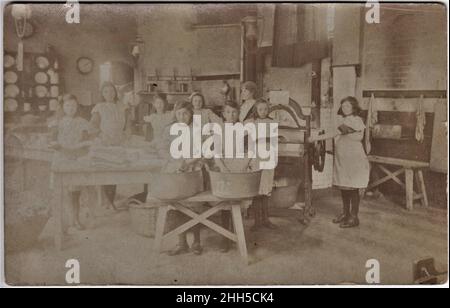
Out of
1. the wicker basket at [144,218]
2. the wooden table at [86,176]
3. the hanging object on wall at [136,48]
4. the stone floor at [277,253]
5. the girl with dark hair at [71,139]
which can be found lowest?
the stone floor at [277,253]

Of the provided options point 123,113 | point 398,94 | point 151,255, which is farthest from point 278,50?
point 151,255

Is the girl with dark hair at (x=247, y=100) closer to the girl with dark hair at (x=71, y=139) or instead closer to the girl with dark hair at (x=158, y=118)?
the girl with dark hair at (x=158, y=118)

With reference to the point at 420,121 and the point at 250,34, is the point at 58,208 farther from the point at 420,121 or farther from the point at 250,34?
the point at 420,121

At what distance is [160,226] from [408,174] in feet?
3.79

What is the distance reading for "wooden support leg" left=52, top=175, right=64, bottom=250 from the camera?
2.06m

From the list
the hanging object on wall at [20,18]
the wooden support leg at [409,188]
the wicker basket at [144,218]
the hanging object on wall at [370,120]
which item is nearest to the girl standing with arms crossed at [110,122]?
the wicker basket at [144,218]

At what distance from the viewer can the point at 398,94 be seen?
213 centimetres

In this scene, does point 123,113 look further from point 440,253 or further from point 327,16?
point 440,253

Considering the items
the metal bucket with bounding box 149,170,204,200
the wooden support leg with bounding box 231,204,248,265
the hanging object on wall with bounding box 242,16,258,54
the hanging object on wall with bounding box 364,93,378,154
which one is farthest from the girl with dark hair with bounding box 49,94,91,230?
the hanging object on wall with bounding box 364,93,378,154

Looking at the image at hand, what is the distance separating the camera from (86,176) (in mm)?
2072

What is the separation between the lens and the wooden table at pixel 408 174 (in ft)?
6.97

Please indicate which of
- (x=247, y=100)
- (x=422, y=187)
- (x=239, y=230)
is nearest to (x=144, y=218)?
(x=239, y=230)

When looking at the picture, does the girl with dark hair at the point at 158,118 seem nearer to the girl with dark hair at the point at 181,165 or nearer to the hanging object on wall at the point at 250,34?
the girl with dark hair at the point at 181,165

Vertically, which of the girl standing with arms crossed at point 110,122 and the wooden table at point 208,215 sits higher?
the girl standing with arms crossed at point 110,122
